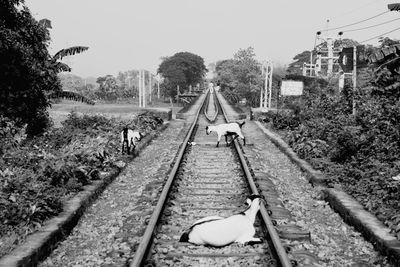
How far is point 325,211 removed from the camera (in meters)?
7.58

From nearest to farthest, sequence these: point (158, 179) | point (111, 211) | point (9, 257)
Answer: point (9, 257), point (111, 211), point (158, 179)

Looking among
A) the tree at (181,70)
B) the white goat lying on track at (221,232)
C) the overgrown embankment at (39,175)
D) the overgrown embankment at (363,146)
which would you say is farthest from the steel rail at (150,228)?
the tree at (181,70)

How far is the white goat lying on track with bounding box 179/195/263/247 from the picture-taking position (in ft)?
18.0

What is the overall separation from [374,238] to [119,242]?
3316 millimetres

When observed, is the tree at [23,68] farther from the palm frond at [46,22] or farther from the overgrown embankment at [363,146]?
the overgrown embankment at [363,146]

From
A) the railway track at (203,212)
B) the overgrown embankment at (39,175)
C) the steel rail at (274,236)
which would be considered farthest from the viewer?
the overgrown embankment at (39,175)

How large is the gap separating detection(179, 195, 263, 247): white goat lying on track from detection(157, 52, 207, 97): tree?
5189cm

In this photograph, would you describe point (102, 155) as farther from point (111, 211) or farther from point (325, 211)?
point (325, 211)

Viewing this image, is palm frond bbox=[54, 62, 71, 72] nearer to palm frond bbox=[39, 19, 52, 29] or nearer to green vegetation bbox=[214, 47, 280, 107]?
palm frond bbox=[39, 19, 52, 29]

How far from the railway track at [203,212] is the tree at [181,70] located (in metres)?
47.2

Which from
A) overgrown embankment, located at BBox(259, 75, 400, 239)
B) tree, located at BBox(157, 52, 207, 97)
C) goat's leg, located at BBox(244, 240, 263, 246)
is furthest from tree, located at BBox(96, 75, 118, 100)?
goat's leg, located at BBox(244, 240, 263, 246)

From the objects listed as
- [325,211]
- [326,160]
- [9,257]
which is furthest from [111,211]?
[326,160]

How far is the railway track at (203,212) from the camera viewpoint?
511 centimetres

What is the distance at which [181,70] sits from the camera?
239 ft
